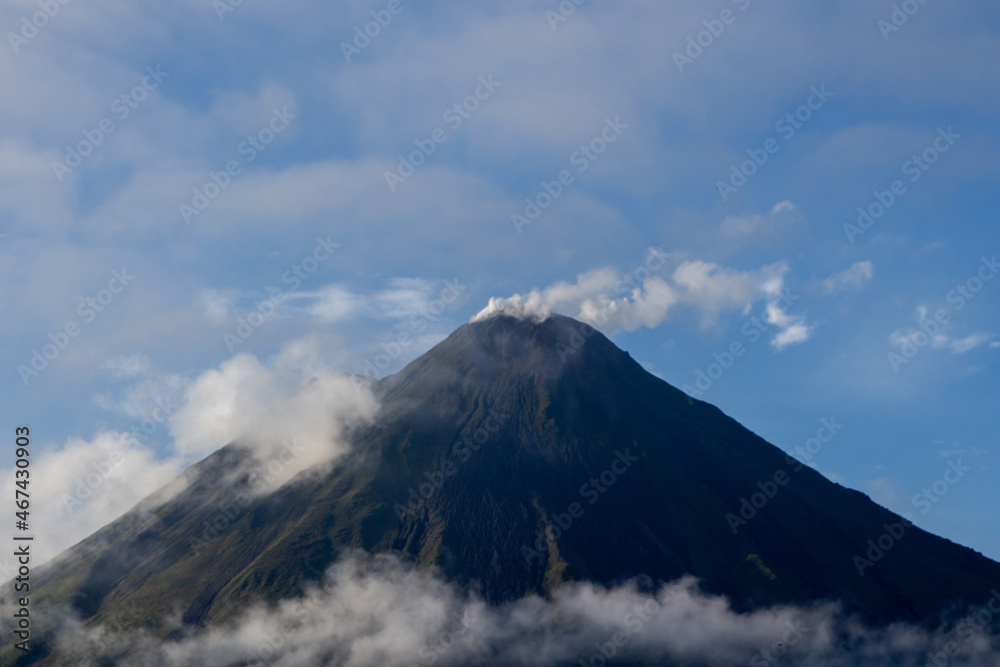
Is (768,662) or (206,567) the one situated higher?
(206,567)

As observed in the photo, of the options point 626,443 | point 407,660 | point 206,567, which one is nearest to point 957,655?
point 626,443

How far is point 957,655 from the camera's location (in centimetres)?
15562

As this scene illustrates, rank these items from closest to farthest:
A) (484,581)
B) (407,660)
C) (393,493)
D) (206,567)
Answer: (407,660) → (484,581) → (206,567) → (393,493)

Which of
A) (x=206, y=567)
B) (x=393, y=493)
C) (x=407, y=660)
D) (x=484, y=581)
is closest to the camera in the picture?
(x=407, y=660)

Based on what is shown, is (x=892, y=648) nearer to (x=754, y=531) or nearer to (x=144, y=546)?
(x=754, y=531)

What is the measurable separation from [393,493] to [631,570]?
181 feet

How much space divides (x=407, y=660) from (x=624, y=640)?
1498 inches

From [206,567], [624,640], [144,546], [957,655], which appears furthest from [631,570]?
[144,546]

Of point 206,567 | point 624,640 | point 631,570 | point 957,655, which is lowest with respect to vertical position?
point 957,655

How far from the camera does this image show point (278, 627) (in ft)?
512

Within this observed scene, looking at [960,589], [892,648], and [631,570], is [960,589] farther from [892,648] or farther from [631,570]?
[631,570]

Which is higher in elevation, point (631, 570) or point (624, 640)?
point (631, 570)

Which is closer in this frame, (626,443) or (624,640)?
(624,640)

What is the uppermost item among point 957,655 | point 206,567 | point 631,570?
point 206,567
